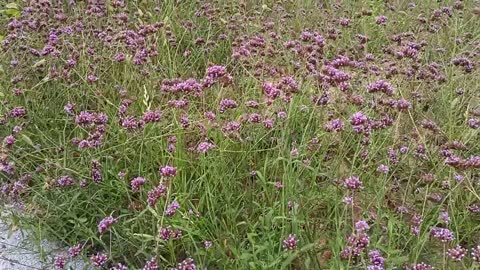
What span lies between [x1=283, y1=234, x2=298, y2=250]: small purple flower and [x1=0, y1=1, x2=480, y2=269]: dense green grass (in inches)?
0.9

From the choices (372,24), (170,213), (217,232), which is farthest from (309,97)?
(372,24)

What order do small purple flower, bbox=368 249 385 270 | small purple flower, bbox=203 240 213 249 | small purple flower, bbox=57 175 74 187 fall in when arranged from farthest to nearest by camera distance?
small purple flower, bbox=57 175 74 187 → small purple flower, bbox=203 240 213 249 → small purple flower, bbox=368 249 385 270

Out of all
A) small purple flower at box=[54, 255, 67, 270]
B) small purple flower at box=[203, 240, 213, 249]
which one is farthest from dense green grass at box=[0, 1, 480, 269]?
small purple flower at box=[54, 255, 67, 270]

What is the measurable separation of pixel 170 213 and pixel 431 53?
212 cm

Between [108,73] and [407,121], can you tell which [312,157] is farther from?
[108,73]

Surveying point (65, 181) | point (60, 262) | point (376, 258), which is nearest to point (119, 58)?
point (65, 181)

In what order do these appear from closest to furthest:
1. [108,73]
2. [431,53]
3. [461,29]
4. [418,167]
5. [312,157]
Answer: [312,157] → [418,167] → [108,73] → [431,53] → [461,29]

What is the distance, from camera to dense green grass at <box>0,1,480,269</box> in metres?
1.77

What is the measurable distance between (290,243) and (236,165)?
555 millimetres

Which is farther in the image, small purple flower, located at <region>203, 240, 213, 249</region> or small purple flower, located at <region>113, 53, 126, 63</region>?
small purple flower, located at <region>113, 53, 126, 63</region>

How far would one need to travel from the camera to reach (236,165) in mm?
2102

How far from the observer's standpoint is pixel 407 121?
2.56 metres

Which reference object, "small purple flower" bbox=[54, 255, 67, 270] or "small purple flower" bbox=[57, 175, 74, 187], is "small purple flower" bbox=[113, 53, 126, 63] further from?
"small purple flower" bbox=[54, 255, 67, 270]

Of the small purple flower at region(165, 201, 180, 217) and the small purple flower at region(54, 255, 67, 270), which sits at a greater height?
the small purple flower at region(165, 201, 180, 217)
